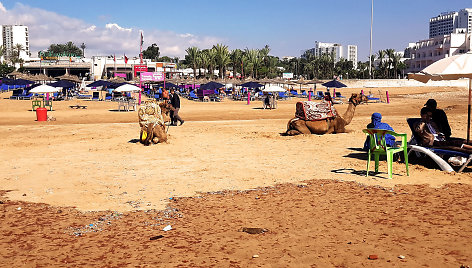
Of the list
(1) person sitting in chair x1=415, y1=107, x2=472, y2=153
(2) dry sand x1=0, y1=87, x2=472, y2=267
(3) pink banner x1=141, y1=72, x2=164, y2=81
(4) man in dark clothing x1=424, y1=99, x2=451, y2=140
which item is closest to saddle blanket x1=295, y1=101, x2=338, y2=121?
(2) dry sand x1=0, y1=87, x2=472, y2=267

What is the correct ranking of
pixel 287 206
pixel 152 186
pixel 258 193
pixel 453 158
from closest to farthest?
pixel 287 206, pixel 258 193, pixel 152 186, pixel 453 158

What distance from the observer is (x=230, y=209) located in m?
7.38

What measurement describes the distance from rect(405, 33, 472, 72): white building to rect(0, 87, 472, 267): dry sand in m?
104

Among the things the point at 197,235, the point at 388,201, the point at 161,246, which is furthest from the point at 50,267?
→ the point at 388,201

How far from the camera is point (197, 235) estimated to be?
6.16m

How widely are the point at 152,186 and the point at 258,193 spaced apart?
2.10 metres

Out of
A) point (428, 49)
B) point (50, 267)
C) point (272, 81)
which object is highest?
point (428, 49)

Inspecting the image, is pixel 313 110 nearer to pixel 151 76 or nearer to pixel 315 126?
pixel 315 126

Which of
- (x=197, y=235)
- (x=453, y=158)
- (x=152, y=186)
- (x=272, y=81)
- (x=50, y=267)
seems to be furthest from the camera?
(x=272, y=81)

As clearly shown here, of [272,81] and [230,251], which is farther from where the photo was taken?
[272,81]

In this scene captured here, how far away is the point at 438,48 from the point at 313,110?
10856 cm

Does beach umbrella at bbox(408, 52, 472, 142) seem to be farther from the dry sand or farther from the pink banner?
the pink banner

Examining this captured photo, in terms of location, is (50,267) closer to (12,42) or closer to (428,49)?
(428,49)

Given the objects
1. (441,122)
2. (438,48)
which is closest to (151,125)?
(441,122)
